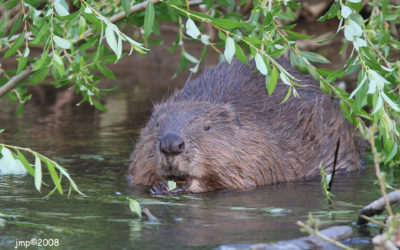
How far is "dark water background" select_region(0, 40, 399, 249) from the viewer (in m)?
2.91

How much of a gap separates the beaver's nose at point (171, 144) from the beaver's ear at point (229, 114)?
1.72ft

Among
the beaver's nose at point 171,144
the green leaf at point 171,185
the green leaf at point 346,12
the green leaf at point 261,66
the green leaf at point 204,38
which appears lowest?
the green leaf at point 171,185

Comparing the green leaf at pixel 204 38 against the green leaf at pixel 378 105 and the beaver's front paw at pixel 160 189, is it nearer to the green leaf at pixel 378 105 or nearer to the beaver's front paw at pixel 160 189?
the beaver's front paw at pixel 160 189

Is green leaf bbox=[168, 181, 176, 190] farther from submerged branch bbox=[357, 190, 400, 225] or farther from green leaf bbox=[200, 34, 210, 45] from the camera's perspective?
submerged branch bbox=[357, 190, 400, 225]

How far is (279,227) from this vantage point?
3.06 meters

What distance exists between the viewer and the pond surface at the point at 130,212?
290 cm

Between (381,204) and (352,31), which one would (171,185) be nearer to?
(352,31)

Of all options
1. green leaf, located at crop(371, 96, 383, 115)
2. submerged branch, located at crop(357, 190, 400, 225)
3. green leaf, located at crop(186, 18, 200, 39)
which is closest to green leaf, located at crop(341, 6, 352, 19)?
green leaf, located at crop(371, 96, 383, 115)

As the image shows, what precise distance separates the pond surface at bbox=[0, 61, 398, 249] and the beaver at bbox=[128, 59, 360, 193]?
0.14m

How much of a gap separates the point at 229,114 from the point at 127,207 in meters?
1.11

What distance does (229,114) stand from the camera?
441cm

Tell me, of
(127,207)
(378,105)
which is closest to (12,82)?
(127,207)

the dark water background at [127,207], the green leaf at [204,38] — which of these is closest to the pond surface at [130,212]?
the dark water background at [127,207]

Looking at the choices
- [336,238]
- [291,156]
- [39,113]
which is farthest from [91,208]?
[39,113]
